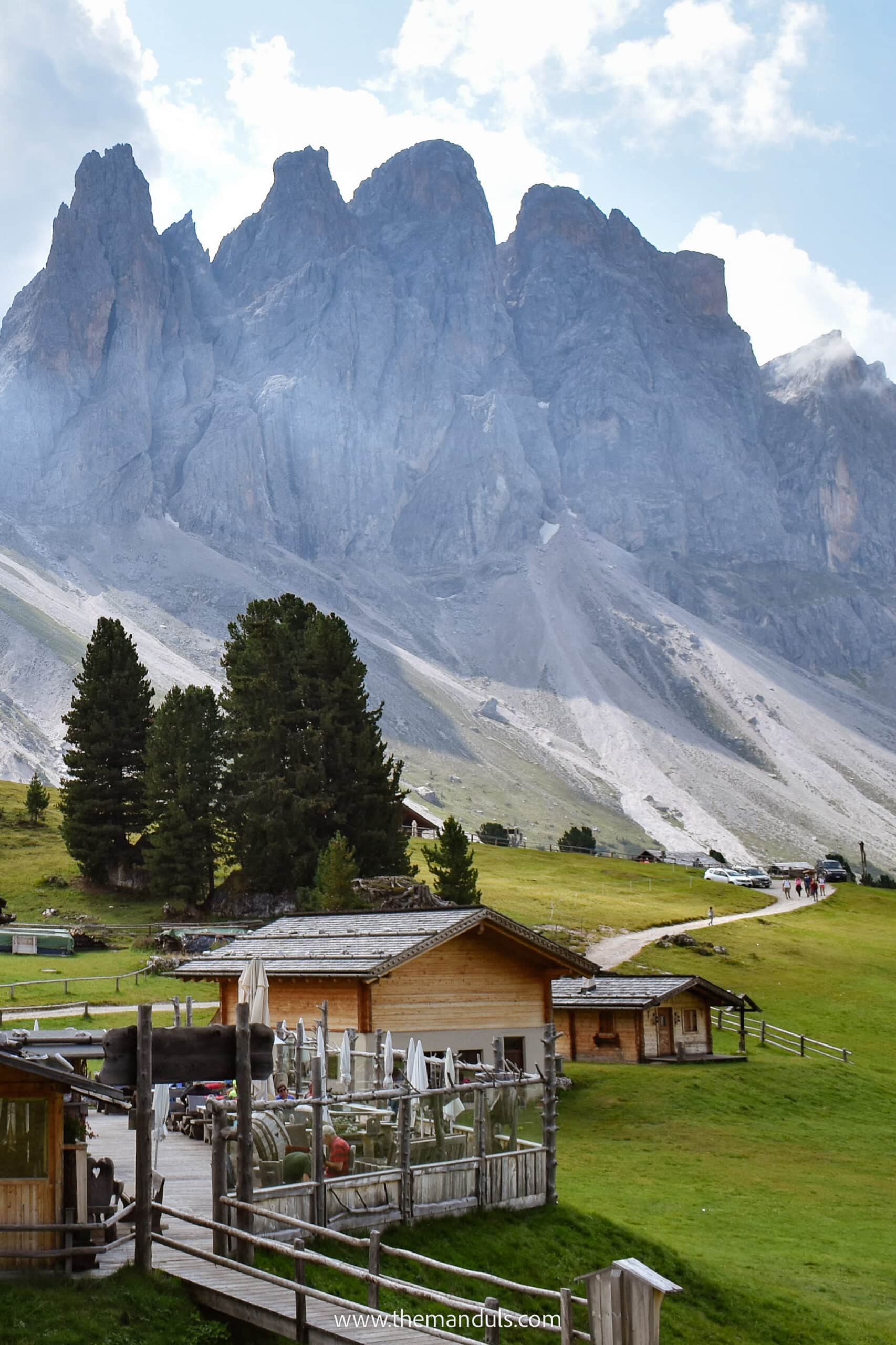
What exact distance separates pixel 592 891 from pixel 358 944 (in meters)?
51.0

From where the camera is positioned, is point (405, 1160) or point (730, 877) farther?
point (730, 877)

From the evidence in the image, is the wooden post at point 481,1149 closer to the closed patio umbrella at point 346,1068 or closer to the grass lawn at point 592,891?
the closed patio umbrella at point 346,1068

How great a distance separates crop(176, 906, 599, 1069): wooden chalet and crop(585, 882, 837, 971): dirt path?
600 inches

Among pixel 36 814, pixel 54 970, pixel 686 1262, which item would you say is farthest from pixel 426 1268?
pixel 36 814

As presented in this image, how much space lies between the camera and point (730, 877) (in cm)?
10325

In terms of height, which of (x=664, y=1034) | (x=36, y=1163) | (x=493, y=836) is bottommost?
(x=664, y=1034)

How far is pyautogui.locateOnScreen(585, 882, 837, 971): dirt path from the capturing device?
60.4 m

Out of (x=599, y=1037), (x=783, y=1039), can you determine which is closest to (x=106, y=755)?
(x=599, y=1037)

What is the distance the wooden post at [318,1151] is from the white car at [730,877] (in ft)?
279

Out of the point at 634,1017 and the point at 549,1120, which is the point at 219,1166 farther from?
the point at 634,1017

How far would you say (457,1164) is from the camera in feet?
67.6

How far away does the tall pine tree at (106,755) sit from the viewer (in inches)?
2840

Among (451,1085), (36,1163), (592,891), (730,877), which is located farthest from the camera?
(730,877)

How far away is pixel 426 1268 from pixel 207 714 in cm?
5671
